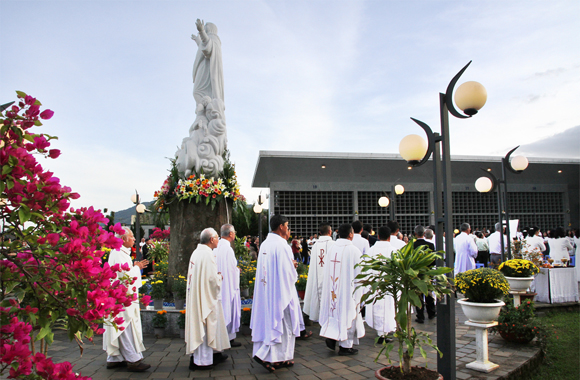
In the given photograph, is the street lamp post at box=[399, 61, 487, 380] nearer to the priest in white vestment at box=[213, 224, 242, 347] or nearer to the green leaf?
the priest in white vestment at box=[213, 224, 242, 347]

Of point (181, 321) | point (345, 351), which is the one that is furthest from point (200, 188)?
point (345, 351)

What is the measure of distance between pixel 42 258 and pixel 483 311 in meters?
4.76

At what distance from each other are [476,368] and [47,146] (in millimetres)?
5187

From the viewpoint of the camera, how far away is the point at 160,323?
669 centimetres

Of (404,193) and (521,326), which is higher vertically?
(404,193)

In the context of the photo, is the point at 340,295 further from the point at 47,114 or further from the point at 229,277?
the point at 47,114

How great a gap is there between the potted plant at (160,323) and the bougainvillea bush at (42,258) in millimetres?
5156

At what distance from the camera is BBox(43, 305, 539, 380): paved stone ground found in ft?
15.8

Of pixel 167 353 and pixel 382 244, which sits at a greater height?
pixel 382 244

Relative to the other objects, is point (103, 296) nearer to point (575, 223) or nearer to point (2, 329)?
point (2, 329)

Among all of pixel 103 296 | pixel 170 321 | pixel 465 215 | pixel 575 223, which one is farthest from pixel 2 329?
pixel 575 223

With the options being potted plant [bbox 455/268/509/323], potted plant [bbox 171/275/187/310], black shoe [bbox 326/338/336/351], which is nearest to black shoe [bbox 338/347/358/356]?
black shoe [bbox 326/338/336/351]

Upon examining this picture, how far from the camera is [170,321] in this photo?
6.77 metres

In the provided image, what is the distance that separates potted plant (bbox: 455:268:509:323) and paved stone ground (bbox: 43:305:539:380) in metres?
0.70
